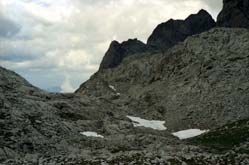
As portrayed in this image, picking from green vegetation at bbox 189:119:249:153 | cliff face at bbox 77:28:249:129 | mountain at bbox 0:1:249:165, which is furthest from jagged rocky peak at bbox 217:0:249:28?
green vegetation at bbox 189:119:249:153

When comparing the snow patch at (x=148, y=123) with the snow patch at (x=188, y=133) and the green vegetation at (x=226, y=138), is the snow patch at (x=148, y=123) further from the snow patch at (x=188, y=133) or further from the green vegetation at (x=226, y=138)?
the green vegetation at (x=226, y=138)

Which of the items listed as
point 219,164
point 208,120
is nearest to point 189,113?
point 208,120

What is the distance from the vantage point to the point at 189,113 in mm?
109188

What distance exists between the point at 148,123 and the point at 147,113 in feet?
44.3

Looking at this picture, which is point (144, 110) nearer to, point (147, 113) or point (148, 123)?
point (147, 113)

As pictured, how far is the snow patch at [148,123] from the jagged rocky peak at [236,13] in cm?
9834

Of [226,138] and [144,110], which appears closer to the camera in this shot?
[226,138]

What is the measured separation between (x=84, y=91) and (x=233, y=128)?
76.4 metres

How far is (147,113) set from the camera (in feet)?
385

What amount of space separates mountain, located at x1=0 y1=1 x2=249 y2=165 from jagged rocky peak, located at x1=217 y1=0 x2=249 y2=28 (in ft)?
193

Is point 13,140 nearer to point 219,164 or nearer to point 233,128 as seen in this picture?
point 219,164

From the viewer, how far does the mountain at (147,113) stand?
53.4 m

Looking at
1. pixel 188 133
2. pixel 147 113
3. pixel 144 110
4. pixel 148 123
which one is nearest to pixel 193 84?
pixel 147 113

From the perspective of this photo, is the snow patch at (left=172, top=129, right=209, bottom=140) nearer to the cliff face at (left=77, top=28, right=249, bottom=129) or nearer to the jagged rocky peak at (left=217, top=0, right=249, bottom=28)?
the cliff face at (left=77, top=28, right=249, bottom=129)
